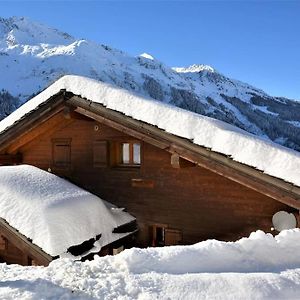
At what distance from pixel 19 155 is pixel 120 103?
447cm

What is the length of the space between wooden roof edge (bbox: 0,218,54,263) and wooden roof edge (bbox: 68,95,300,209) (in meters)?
3.38

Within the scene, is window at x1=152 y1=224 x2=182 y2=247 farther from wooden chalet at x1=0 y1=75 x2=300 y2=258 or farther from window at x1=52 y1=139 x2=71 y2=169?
window at x1=52 y1=139 x2=71 y2=169

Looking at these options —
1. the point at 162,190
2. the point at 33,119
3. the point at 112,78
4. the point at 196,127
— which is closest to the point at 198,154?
the point at 196,127

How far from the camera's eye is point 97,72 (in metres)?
125

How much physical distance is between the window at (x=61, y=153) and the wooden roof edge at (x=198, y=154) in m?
1.57

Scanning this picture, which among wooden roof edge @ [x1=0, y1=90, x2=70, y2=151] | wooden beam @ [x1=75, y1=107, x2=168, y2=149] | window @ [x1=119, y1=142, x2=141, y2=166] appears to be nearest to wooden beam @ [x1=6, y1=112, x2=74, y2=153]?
wooden roof edge @ [x1=0, y1=90, x2=70, y2=151]

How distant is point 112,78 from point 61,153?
11871cm

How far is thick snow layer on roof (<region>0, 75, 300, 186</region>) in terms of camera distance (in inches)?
251

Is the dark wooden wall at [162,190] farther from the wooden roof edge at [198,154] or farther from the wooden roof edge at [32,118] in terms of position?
the wooden roof edge at [198,154]

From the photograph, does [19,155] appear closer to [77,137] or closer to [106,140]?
[77,137]

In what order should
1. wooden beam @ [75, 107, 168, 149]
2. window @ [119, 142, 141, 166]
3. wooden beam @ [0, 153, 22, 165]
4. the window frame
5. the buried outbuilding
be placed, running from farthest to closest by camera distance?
wooden beam @ [0, 153, 22, 165] < the window frame < window @ [119, 142, 141, 166] < wooden beam @ [75, 107, 168, 149] < the buried outbuilding

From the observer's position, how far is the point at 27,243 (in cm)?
706

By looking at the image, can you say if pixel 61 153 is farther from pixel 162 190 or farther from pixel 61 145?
pixel 162 190

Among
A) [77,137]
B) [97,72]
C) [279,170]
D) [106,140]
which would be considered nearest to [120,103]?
[106,140]
